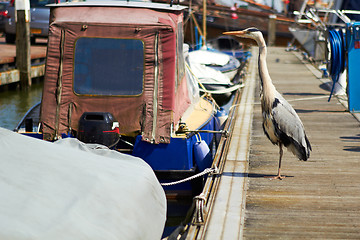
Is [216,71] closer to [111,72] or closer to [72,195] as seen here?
[111,72]

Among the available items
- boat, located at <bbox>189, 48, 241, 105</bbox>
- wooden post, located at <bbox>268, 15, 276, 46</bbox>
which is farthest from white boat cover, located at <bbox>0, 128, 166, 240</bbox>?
wooden post, located at <bbox>268, 15, 276, 46</bbox>

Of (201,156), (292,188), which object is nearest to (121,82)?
(201,156)

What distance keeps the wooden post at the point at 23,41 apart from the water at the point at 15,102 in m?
0.48

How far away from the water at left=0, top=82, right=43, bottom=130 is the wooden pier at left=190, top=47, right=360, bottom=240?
7.05 m

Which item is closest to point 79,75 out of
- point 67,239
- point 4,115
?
point 67,239

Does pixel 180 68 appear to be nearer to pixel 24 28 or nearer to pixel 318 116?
pixel 318 116

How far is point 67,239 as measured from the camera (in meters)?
3.58

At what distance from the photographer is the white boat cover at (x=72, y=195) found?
→ 357 cm

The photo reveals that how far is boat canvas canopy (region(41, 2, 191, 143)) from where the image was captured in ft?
27.2

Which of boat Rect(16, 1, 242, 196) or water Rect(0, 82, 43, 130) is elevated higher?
boat Rect(16, 1, 242, 196)

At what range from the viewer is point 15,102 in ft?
58.3

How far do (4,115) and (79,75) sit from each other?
27.3 ft

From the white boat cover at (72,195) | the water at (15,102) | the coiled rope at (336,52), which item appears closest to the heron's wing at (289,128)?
the white boat cover at (72,195)

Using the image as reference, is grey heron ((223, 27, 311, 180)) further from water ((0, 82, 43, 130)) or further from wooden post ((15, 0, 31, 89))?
wooden post ((15, 0, 31, 89))
